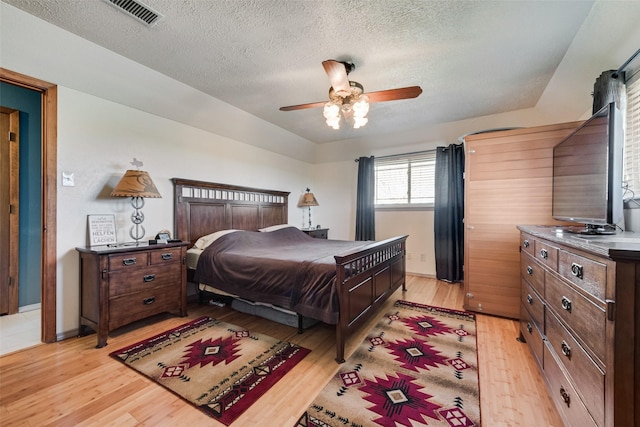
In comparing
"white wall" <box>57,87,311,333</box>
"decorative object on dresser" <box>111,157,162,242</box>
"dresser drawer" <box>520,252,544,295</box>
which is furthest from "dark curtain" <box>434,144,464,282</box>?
"decorative object on dresser" <box>111,157,162,242</box>

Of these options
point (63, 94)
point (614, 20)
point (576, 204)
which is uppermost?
point (614, 20)

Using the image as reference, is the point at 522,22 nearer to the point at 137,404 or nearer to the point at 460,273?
the point at 460,273

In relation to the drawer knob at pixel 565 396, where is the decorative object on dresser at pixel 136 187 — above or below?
above

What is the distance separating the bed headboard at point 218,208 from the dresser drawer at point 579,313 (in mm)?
3508

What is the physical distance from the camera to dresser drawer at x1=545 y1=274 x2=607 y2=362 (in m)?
0.96

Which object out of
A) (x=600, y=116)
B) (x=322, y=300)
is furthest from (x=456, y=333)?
(x=600, y=116)

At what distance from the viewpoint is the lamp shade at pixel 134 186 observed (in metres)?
2.45

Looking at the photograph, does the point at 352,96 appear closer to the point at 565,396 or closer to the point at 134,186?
the point at 134,186

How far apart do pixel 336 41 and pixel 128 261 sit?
2.62 meters

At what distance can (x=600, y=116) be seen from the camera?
1.42 meters

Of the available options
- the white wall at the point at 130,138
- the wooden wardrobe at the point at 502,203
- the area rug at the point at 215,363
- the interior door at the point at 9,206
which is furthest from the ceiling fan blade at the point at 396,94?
the interior door at the point at 9,206

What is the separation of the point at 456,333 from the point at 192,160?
3588mm

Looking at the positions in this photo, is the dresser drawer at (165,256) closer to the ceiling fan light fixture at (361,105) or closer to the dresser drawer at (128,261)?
the dresser drawer at (128,261)

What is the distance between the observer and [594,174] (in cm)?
151
